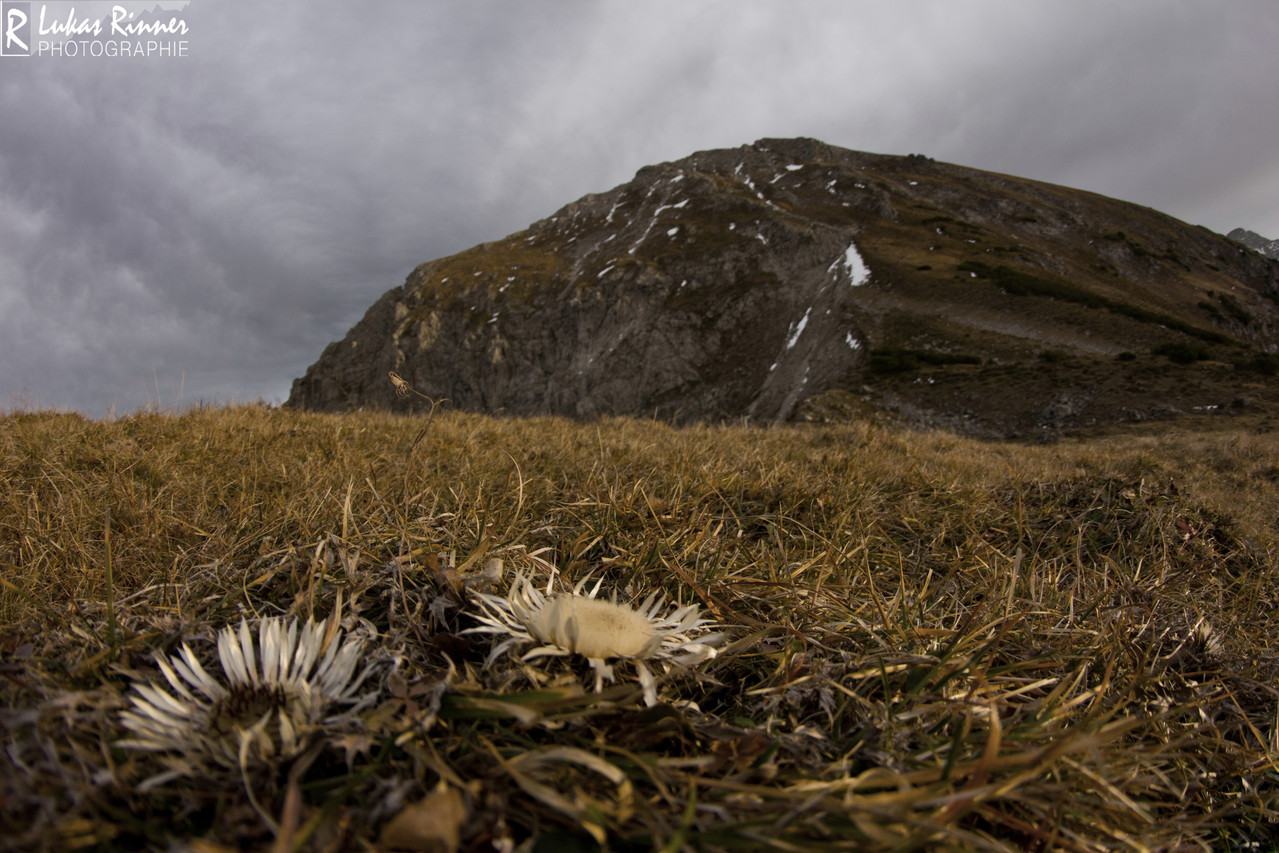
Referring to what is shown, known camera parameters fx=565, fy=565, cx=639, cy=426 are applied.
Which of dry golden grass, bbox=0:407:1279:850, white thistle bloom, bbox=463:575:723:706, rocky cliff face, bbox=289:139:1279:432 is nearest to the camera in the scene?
dry golden grass, bbox=0:407:1279:850

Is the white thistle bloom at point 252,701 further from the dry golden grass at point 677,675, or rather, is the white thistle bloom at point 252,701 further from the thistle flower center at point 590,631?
the thistle flower center at point 590,631

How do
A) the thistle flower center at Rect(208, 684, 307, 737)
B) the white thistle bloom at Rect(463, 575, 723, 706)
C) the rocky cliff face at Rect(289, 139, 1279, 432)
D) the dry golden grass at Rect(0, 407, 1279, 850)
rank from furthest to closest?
the rocky cliff face at Rect(289, 139, 1279, 432) → the white thistle bloom at Rect(463, 575, 723, 706) → the thistle flower center at Rect(208, 684, 307, 737) → the dry golden grass at Rect(0, 407, 1279, 850)

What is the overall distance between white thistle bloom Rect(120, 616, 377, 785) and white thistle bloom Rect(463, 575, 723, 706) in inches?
9.7

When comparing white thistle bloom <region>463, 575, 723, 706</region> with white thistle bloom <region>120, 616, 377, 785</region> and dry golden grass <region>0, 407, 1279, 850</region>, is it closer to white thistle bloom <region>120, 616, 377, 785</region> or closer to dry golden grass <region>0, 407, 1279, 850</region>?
dry golden grass <region>0, 407, 1279, 850</region>

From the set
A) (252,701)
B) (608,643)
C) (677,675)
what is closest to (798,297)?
(677,675)

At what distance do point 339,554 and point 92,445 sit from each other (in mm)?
2719

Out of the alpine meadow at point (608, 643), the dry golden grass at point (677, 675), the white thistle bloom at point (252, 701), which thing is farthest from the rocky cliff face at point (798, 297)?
the white thistle bloom at point (252, 701)

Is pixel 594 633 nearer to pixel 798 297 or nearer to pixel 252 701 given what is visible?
pixel 252 701

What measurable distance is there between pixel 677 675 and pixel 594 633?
8.7 inches

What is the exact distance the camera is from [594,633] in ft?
3.45

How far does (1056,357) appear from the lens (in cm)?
2533

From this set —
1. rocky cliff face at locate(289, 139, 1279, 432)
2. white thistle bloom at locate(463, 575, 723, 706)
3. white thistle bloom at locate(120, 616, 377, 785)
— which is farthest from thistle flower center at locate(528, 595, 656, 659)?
rocky cliff face at locate(289, 139, 1279, 432)

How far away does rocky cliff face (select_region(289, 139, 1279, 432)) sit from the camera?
30.1 metres

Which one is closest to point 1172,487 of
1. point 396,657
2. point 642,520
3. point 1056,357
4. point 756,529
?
point 756,529
